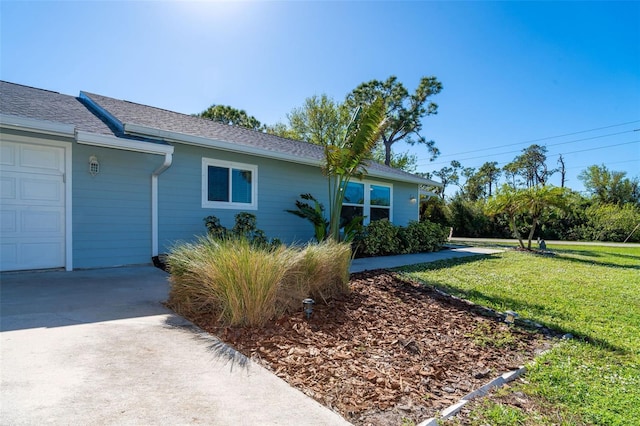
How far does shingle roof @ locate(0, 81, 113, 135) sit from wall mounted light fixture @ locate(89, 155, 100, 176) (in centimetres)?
60

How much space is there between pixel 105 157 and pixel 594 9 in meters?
13.2

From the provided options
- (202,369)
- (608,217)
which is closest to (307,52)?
(202,369)

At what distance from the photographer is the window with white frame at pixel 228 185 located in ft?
25.8

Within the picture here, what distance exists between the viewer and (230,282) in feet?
11.8

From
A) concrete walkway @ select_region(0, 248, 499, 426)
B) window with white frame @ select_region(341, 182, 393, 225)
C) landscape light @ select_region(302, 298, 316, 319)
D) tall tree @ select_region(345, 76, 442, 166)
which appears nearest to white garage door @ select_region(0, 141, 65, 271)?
concrete walkway @ select_region(0, 248, 499, 426)

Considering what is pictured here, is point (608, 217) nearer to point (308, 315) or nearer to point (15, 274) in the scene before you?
point (308, 315)

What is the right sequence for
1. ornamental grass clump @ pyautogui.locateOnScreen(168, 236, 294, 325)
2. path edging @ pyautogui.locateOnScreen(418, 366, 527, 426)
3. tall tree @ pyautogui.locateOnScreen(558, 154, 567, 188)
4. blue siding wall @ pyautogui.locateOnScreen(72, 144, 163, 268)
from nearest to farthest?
path edging @ pyautogui.locateOnScreen(418, 366, 527, 426), ornamental grass clump @ pyautogui.locateOnScreen(168, 236, 294, 325), blue siding wall @ pyautogui.locateOnScreen(72, 144, 163, 268), tall tree @ pyautogui.locateOnScreen(558, 154, 567, 188)

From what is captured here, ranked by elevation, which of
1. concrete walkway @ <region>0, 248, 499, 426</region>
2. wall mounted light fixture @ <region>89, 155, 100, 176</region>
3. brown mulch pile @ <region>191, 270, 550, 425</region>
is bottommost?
brown mulch pile @ <region>191, 270, 550, 425</region>

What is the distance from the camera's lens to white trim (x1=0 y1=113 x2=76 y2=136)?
16.5 feet

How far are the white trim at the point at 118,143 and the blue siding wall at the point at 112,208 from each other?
76 cm

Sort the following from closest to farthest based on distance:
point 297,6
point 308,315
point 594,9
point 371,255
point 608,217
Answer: point 308,315 → point 297,6 → point 594,9 → point 371,255 → point 608,217

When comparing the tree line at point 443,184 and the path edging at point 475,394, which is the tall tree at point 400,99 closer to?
the tree line at point 443,184

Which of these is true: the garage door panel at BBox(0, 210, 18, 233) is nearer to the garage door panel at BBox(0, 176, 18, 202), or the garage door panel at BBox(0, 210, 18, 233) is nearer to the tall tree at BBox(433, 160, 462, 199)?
the garage door panel at BBox(0, 176, 18, 202)

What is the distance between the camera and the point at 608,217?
72.3 ft
